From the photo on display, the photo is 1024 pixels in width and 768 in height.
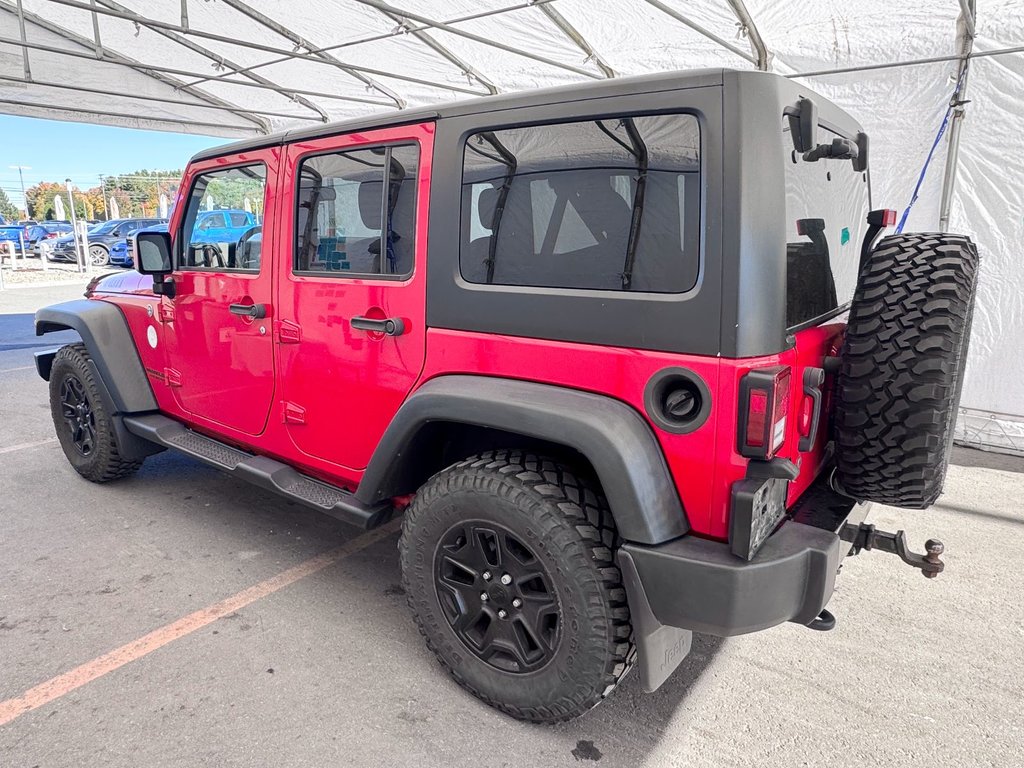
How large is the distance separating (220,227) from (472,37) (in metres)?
5.03

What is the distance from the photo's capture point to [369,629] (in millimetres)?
2744

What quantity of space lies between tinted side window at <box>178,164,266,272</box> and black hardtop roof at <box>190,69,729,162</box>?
0.27 metres

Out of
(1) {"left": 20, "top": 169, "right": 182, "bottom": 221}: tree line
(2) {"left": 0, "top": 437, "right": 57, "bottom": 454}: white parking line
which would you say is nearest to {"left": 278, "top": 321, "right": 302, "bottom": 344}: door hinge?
(2) {"left": 0, "top": 437, "right": 57, "bottom": 454}: white parking line

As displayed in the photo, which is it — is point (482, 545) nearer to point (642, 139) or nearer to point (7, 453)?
point (642, 139)

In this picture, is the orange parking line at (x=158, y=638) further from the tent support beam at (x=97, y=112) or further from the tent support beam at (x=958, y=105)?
the tent support beam at (x=97, y=112)

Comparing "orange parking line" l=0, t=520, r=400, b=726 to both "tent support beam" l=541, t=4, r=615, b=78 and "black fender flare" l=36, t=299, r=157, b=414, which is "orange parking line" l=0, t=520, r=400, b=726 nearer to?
"black fender flare" l=36, t=299, r=157, b=414

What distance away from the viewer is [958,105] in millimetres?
4816

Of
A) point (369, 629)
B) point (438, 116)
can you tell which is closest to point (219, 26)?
point (438, 116)

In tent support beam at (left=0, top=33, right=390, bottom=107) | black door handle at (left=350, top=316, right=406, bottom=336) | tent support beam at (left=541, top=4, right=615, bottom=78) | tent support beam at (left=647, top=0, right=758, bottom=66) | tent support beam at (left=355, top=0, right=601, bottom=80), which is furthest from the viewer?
tent support beam at (left=0, top=33, right=390, bottom=107)

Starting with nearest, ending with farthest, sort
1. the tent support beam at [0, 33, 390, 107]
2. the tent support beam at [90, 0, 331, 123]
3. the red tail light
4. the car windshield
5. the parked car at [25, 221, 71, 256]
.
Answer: the red tail light < the tent support beam at [90, 0, 331, 123] < the tent support beam at [0, 33, 390, 107] < the car windshield < the parked car at [25, 221, 71, 256]

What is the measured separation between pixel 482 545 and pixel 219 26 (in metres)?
8.40

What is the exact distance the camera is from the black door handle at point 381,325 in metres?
2.41

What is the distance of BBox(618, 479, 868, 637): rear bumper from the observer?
1.76m

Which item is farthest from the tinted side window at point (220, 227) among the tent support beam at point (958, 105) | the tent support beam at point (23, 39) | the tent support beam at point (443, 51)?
the tent support beam at point (23, 39)
